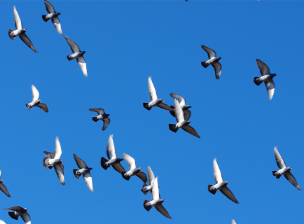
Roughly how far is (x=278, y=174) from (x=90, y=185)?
12.2 metres

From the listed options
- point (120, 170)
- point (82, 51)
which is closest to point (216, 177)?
point (120, 170)

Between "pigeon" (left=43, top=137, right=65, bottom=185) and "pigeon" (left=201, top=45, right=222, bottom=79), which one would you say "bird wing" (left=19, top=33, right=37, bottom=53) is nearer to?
"pigeon" (left=43, top=137, right=65, bottom=185)

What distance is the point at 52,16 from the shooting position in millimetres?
30094

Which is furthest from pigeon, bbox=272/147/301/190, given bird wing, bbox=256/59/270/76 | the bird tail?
the bird tail

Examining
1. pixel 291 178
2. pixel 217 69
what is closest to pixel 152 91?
pixel 217 69

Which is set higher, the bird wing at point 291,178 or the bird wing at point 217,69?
the bird wing at point 217,69

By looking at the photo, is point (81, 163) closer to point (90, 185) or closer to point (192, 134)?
point (90, 185)

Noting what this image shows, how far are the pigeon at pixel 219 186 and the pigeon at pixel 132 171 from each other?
14.8 feet

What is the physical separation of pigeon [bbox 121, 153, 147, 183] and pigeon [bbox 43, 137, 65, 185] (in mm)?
3918

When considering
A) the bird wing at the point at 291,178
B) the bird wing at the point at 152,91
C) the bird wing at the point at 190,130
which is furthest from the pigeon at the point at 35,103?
the bird wing at the point at 291,178

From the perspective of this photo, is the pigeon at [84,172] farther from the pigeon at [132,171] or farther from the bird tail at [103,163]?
the pigeon at [132,171]

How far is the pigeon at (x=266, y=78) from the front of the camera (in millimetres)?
28812

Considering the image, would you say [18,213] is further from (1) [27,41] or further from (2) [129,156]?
(1) [27,41]

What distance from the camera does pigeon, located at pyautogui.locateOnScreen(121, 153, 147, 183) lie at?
89.1 ft
